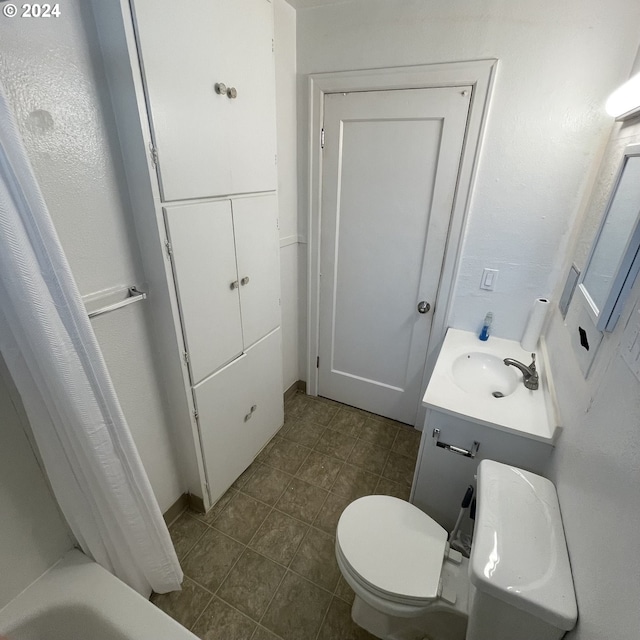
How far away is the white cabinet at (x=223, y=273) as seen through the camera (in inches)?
48.2

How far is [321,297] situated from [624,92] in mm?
1626

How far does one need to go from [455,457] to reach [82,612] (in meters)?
1.36

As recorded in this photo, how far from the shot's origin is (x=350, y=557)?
1.12 m

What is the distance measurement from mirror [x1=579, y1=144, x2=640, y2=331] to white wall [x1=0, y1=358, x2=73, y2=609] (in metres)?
1.61

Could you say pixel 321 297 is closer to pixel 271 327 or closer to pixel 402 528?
pixel 271 327

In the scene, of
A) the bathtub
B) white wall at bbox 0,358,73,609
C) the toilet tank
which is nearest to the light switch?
the toilet tank

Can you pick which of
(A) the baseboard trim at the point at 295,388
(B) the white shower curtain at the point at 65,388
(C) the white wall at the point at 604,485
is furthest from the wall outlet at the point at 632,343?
(A) the baseboard trim at the point at 295,388

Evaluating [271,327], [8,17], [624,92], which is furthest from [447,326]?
[8,17]

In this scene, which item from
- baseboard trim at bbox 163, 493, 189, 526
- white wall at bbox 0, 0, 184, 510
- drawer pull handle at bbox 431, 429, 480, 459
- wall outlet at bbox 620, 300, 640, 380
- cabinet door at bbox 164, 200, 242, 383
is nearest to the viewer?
wall outlet at bbox 620, 300, 640, 380

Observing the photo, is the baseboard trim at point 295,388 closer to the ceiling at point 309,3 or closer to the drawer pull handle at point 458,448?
the drawer pull handle at point 458,448

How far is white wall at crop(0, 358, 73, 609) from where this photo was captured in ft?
2.95

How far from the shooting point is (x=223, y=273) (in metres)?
1.41

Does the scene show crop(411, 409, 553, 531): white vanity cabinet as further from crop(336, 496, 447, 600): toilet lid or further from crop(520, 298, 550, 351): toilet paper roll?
crop(520, 298, 550, 351): toilet paper roll

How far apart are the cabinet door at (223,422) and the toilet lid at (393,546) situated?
0.70 meters
